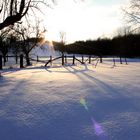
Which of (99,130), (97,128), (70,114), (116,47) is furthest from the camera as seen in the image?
(116,47)

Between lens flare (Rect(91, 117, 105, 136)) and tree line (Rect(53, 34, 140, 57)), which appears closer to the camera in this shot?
lens flare (Rect(91, 117, 105, 136))

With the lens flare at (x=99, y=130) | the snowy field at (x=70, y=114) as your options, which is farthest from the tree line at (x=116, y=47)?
the lens flare at (x=99, y=130)

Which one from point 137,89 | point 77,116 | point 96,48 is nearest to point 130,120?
point 77,116

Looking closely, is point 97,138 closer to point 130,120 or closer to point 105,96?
point 130,120

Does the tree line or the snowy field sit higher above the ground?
the tree line

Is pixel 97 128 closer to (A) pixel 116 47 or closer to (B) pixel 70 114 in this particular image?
(B) pixel 70 114

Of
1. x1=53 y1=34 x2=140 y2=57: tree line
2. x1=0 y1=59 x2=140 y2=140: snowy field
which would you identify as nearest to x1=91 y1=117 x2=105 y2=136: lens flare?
x1=0 y1=59 x2=140 y2=140: snowy field

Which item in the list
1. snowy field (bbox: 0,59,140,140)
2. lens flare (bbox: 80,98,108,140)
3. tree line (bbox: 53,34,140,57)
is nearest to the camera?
lens flare (bbox: 80,98,108,140)

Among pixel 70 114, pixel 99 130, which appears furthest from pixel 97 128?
pixel 70 114

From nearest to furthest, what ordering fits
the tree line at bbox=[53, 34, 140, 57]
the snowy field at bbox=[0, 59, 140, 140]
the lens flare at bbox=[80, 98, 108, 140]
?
the lens flare at bbox=[80, 98, 108, 140]
the snowy field at bbox=[0, 59, 140, 140]
the tree line at bbox=[53, 34, 140, 57]

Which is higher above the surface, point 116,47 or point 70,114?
point 116,47

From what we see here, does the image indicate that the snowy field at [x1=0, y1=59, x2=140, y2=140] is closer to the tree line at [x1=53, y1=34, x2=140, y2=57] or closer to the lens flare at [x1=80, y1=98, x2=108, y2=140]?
the lens flare at [x1=80, y1=98, x2=108, y2=140]

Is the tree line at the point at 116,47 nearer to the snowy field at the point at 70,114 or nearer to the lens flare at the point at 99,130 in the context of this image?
the snowy field at the point at 70,114

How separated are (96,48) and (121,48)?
50.4 ft
